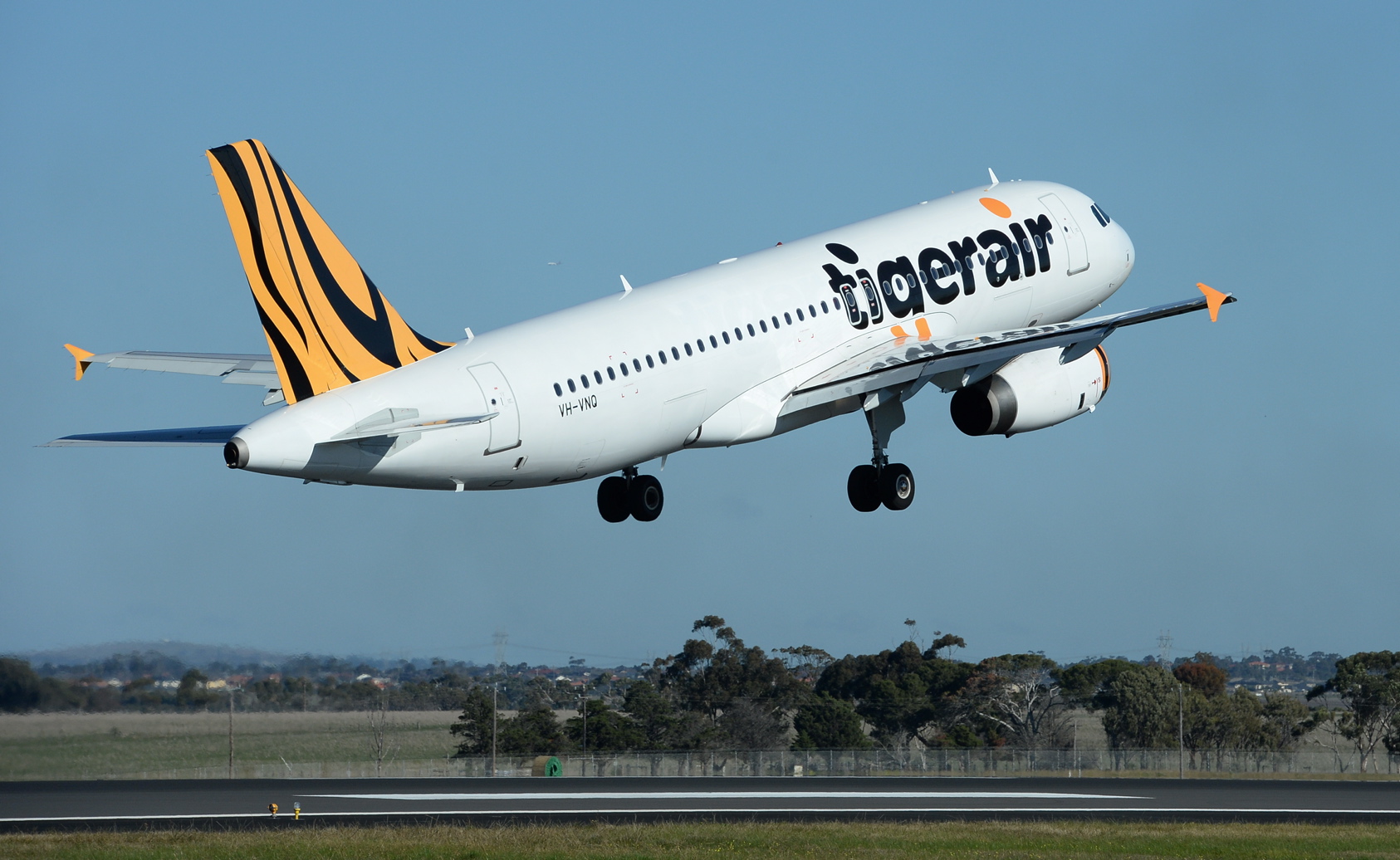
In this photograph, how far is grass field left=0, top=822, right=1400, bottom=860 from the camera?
3669cm

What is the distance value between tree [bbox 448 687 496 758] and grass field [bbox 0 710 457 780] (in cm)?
853

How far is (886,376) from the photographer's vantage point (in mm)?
40875

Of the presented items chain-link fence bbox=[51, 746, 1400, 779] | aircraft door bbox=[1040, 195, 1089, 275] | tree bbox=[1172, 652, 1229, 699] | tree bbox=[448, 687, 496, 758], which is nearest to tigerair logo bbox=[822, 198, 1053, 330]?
aircraft door bbox=[1040, 195, 1089, 275]

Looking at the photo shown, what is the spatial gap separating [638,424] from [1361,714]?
311ft

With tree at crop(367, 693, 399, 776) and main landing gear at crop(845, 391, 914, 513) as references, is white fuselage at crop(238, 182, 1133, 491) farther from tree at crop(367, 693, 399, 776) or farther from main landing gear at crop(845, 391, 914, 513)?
tree at crop(367, 693, 399, 776)

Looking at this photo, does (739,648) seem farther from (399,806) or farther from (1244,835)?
(1244,835)

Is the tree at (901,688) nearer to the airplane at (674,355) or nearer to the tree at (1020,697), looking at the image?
the tree at (1020,697)

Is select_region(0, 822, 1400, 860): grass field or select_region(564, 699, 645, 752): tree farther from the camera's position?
select_region(564, 699, 645, 752): tree

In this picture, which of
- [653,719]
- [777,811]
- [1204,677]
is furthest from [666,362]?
[1204,677]

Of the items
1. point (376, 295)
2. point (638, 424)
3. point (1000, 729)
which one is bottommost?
point (1000, 729)

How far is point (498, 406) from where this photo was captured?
33469 millimetres

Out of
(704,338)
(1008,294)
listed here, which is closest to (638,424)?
(704,338)

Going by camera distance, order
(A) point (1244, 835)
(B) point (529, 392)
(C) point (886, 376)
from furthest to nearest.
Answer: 1. (A) point (1244, 835)
2. (C) point (886, 376)
3. (B) point (529, 392)

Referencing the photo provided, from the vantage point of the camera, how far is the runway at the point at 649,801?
47281 mm
